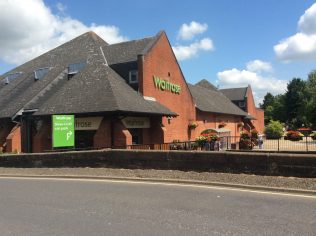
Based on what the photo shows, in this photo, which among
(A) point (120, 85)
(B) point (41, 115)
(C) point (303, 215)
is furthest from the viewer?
(A) point (120, 85)

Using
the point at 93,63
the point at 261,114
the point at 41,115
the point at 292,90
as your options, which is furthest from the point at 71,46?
the point at 292,90

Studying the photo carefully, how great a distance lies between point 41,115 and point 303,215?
67.2 feet

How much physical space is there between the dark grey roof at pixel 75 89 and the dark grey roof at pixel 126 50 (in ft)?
3.10

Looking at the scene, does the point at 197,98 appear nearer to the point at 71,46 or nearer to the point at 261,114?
the point at 71,46

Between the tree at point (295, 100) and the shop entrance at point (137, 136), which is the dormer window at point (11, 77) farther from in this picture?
the tree at point (295, 100)

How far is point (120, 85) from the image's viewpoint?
26.8 meters

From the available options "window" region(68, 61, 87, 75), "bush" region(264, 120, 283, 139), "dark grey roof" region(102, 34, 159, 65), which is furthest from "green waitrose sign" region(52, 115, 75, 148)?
"bush" region(264, 120, 283, 139)

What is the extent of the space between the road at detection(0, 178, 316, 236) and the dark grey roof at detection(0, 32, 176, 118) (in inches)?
471

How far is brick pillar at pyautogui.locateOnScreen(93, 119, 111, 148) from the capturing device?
76.3 feet

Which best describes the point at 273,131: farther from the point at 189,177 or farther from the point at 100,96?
the point at 189,177

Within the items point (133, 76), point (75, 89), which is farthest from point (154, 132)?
point (75, 89)

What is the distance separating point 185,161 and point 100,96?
11.8m

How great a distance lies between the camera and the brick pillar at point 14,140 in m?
26.8

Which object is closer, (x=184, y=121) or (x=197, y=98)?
(x=184, y=121)
